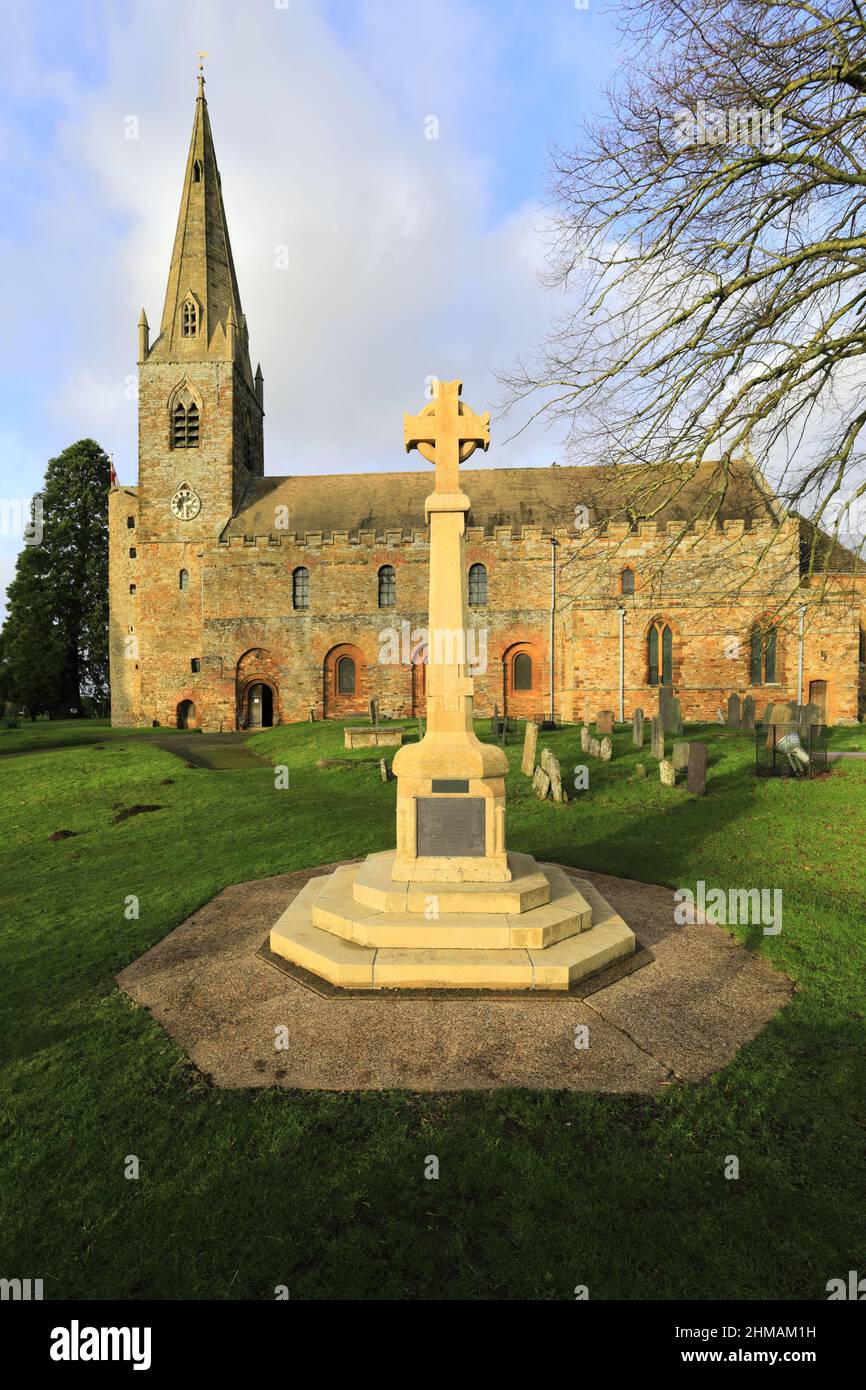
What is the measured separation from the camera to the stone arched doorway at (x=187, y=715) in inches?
1191

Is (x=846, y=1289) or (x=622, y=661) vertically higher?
(x=622, y=661)

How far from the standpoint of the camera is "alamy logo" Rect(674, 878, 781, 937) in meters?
6.51

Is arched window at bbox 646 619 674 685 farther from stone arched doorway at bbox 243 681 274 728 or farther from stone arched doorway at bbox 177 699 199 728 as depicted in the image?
stone arched doorway at bbox 177 699 199 728

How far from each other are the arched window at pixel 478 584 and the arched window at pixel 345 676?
6.46m

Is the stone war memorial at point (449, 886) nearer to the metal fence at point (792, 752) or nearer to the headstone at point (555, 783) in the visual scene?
the headstone at point (555, 783)

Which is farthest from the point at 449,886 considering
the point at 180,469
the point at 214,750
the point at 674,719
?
the point at 180,469

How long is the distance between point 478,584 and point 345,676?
7584 millimetres

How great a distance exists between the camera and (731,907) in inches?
273

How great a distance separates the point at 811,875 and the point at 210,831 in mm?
9609

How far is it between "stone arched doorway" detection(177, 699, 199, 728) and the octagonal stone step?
1048 inches

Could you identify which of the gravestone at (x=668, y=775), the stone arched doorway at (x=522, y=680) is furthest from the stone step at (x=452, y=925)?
the stone arched doorway at (x=522, y=680)
